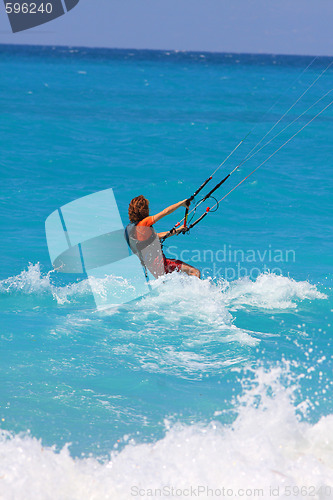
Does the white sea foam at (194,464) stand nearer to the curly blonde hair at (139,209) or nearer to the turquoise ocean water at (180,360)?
the turquoise ocean water at (180,360)

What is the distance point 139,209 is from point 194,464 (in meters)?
3.26

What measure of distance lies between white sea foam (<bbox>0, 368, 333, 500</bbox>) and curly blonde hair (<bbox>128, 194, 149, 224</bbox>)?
2.73 m

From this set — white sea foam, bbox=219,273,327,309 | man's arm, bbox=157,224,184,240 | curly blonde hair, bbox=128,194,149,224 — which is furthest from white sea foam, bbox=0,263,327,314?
curly blonde hair, bbox=128,194,149,224

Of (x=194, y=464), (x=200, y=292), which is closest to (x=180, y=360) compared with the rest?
(x=200, y=292)

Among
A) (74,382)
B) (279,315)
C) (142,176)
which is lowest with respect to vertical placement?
(142,176)

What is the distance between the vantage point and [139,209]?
6.90 metres

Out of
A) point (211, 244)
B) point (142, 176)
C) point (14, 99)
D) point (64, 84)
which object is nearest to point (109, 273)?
point (211, 244)

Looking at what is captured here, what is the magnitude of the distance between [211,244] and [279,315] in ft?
12.2

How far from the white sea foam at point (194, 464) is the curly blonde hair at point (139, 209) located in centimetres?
273

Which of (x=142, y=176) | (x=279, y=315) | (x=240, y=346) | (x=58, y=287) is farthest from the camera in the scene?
(x=142, y=176)

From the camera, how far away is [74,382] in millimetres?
5734

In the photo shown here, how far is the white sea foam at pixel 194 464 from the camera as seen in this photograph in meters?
4.25

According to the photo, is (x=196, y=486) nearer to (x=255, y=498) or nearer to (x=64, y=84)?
(x=255, y=498)

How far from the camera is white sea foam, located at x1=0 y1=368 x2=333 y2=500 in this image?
13.9ft
